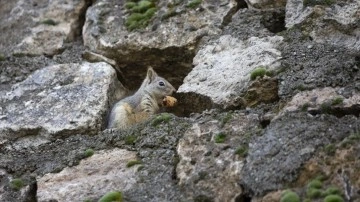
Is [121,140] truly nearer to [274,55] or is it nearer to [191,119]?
[191,119]

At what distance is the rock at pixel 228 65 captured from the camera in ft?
29.5

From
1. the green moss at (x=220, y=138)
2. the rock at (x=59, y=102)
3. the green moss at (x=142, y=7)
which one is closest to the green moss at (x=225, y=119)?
the green moss at (x=220, y=138)

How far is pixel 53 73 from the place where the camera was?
10.2 m

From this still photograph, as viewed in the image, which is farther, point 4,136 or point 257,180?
point 4,136

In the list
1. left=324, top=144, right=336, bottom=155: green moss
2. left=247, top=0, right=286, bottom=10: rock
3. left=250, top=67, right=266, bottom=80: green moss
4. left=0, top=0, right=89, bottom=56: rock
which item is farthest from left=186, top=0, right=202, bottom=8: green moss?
left=324, top=144, right=336, bottom=155: green moss

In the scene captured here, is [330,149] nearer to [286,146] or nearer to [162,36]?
[286,146]

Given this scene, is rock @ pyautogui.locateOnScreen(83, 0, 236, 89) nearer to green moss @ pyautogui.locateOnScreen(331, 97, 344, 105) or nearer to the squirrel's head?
the squirrel's head

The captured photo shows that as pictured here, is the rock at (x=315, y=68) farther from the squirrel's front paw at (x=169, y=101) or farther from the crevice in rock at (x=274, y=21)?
the squirrel's front paw at (x=169, y=101)

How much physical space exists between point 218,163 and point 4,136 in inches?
112

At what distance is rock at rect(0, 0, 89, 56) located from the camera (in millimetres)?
10844

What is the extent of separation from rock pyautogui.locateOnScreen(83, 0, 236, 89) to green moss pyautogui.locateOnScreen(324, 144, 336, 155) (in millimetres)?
3161

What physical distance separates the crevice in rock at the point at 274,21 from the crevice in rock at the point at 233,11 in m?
0.45

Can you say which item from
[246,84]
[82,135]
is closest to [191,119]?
[246,84]

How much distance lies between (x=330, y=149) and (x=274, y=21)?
310 centimetres
